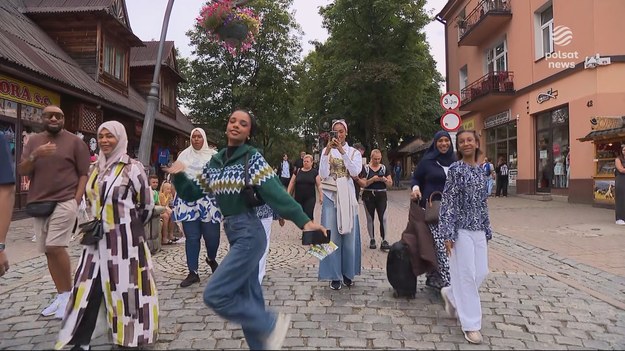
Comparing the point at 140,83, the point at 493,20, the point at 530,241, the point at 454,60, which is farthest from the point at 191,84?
the point at 530,241

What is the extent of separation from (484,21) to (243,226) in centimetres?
1944

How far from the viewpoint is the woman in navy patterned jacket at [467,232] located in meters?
3.66

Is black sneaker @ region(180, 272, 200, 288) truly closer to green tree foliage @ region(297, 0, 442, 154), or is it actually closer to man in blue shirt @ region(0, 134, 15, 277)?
man in blue shirt @ region(0, 134, 15, 277)

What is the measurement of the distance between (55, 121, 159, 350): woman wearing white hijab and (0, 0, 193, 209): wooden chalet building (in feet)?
25.3

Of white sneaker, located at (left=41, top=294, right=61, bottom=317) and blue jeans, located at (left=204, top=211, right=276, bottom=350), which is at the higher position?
blue jeans, located at (left=204, top=211, right=276, bottom=350)

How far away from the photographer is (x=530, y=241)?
7945mm

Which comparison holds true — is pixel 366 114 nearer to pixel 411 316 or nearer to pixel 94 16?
pixel 94 16

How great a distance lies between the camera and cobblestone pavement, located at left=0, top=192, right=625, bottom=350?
11.7 feet

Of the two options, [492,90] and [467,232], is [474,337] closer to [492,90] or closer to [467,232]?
[467,232]

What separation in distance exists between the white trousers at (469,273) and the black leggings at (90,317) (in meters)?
2.85

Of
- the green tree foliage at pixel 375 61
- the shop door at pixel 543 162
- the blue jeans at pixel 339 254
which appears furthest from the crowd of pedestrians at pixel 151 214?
Result: the green tree foliage at pixel 375 61

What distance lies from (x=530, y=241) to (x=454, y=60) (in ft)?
64.9

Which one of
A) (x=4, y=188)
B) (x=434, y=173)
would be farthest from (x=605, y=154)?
(x=4, y=188)

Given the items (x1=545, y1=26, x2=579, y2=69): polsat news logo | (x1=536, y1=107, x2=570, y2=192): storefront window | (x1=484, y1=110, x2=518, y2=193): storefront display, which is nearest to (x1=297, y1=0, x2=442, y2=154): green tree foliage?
(x1=484, y1=110, x2=518, y2=193): storefront display
